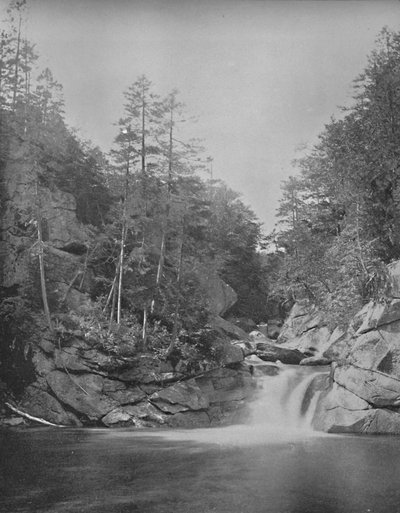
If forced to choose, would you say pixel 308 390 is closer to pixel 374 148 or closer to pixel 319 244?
pixel 374 148

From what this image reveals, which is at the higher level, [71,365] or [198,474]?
[71,365]

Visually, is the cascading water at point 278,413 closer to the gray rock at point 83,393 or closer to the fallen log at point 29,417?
the gray rock at point 83,393

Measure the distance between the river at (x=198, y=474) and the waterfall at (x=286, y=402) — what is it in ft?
9.61

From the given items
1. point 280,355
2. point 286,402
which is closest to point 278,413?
point 286,402

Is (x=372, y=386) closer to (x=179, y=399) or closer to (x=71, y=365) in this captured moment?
(x=179, y=399)

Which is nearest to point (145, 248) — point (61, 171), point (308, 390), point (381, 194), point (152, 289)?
point (152, 289)

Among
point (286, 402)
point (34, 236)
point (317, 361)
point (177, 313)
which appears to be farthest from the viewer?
point (317, 361)

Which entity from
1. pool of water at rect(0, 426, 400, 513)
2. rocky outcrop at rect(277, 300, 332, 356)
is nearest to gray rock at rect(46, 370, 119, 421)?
pool of water at rect(0, 426, 400, 513)

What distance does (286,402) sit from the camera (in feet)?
63.8

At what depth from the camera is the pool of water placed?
24.1 feet

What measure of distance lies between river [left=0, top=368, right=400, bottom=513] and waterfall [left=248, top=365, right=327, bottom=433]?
2.93 m

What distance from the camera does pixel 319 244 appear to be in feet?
103

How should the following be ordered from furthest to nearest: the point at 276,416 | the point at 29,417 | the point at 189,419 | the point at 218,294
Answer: the point at 218,294 → the point at 276,416 → the point at 189,419 → the point at 29,417

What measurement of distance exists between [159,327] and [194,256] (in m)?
4.73
